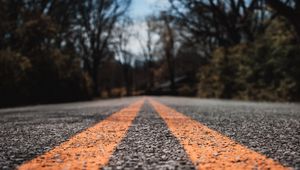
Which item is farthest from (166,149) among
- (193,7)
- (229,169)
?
(193,7)

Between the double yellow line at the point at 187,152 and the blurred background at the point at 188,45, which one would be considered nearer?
the double yellow line at the point at 187,152

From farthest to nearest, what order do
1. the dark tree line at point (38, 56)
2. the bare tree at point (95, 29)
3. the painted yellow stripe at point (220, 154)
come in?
the bare tree at point (95, 29) < the dark tree line at point (38, 56) < the painted yellow stripe at point (220, 154)

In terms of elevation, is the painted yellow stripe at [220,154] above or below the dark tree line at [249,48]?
below

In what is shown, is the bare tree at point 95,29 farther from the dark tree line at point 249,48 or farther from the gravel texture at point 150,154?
the gravel texture at point 150,154

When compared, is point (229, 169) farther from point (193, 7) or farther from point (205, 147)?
point (193, 7)

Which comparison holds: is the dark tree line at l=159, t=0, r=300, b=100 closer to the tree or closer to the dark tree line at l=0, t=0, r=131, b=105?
the tree

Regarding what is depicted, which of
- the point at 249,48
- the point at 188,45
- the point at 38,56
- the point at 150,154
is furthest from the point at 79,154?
the point at 188,45

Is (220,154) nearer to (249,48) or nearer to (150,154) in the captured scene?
(150,154)

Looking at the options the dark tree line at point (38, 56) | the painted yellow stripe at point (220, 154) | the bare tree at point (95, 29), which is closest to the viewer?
the painted yellow stripe at point (220, 154)

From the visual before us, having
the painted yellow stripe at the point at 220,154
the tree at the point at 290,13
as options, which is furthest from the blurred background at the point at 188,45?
the painted yellow stripe at the point at 220,154

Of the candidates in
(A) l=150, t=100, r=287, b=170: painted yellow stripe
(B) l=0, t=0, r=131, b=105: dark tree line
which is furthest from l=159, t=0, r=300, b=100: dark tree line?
(A) l=150, t=100, r=287, b=170: painted yellow stripe

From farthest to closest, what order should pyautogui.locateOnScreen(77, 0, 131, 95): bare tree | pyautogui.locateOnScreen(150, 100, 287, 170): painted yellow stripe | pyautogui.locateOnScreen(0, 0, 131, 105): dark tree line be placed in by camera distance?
pyautogui.locateOnScreen(77, 0, 131, 95): bare tree
pyautogui.locateOnScreen(0, 0, 131, 105): dark tree line
pyautogui.locateOnScreen(150, 100, 287, 170): painted yellow stripe

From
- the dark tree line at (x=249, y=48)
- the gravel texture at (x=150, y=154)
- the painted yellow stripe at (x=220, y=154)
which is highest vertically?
the dark tree line at (x=249, y=48)

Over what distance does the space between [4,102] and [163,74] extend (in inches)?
1723
